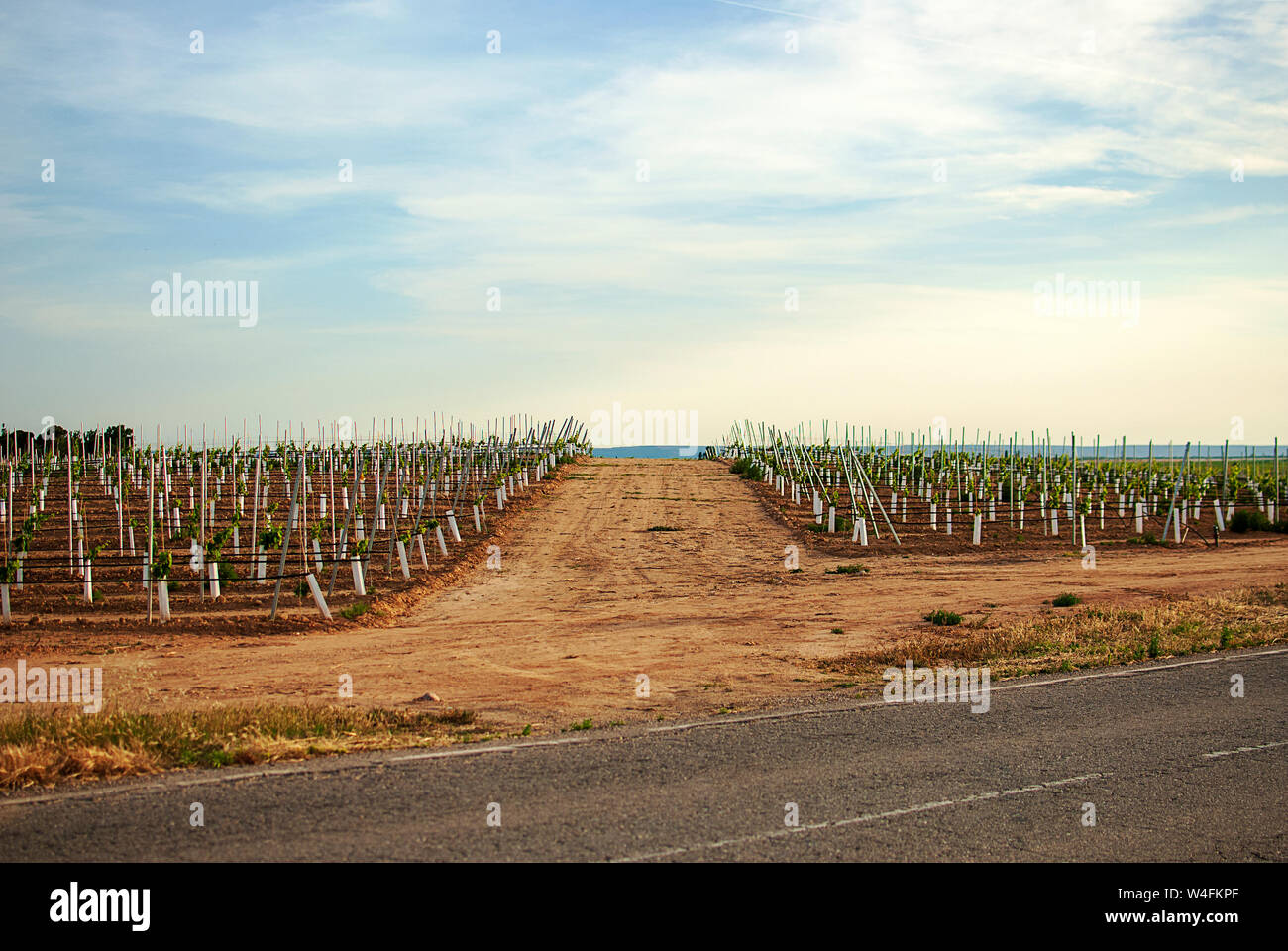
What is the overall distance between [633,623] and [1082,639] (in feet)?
20.7

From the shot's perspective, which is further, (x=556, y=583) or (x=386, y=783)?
(x=556, y=583)

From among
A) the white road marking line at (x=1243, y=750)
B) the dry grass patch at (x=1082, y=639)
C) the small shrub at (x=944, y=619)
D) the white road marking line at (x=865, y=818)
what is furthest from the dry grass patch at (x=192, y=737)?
the small shrub at (x=944, y=619)

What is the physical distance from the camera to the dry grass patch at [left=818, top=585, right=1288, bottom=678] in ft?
37.1

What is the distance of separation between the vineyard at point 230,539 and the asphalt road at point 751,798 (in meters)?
8.75

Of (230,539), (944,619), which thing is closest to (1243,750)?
(944,619)

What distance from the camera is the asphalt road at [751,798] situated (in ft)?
18.1

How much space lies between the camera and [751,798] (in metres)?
6.41

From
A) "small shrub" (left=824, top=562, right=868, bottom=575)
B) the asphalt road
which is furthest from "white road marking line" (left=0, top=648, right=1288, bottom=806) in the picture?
"small shrub" (left=824, top=562, right=868, bottom=575)

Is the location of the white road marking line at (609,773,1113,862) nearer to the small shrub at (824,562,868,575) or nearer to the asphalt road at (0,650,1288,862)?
the asphalt road at (0,650,1288,862)
